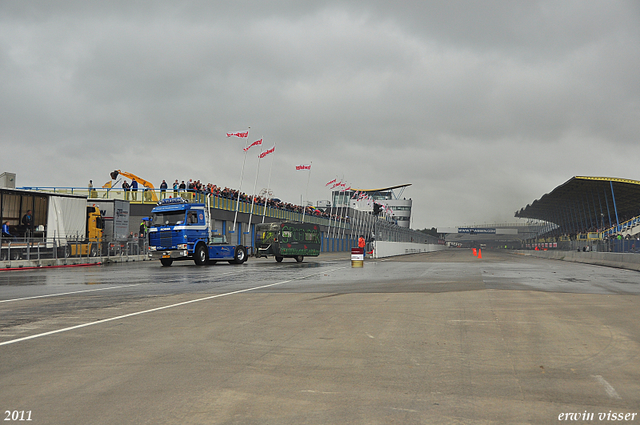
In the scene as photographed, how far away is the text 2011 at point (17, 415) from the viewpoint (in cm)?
436

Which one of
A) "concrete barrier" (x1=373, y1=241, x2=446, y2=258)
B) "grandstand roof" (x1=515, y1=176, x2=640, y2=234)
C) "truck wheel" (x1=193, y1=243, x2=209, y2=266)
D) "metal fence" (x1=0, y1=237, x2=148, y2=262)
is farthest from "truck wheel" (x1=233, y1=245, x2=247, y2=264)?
"grandstand roof" (x1=515, y1=176, x2=640, y2=234)

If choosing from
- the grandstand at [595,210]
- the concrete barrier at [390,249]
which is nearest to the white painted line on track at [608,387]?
the grandstand at [595,210]

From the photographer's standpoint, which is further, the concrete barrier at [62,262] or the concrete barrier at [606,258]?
the concrete barrier at [606,258]

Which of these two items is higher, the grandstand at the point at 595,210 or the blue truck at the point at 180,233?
the grandstand at the point at 595,210

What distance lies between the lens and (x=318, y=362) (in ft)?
20.7

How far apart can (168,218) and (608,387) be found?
87.6 ft

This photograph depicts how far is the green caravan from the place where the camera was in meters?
36.2

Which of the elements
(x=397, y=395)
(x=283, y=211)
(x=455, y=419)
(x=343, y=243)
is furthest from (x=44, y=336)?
(x=343, y=243)

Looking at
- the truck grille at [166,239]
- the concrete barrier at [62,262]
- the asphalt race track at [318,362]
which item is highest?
the truck grille at [166,239]

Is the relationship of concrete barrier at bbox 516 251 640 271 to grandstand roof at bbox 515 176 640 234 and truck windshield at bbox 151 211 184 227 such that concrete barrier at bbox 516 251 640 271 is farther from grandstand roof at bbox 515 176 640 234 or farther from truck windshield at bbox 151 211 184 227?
grandstand roof at bbox 515 176 640 234

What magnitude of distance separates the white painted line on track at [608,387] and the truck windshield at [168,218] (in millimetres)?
25603

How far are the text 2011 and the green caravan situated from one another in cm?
3136

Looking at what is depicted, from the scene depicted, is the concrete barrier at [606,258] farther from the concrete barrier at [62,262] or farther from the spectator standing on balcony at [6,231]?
the spectator standing on balcony at [6,231]

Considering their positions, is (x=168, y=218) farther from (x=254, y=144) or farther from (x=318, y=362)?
(x=318, y=362)
